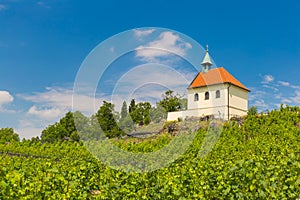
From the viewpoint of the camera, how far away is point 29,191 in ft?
23.3

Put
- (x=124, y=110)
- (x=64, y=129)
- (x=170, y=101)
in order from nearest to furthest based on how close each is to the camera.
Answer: (x=124, y=110), (x=170, y=101), (x=64, y=129)

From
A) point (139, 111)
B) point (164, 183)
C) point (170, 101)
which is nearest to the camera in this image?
point (164, 183)

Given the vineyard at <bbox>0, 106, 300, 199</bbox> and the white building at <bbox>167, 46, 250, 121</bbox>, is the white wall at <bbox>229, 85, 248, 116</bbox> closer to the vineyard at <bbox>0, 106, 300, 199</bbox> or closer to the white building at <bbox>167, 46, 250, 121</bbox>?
the white building at <bbox>167, 46, 250, 121</bbox>

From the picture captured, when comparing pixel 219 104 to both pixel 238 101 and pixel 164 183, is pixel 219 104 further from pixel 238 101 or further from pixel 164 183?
pixel 164 183

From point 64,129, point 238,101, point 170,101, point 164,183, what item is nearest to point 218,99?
point 238,101

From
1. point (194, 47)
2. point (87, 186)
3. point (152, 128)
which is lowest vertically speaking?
point (87, 186)

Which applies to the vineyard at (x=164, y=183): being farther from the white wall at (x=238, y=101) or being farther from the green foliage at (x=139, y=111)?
the white wall at (x=238, y=101)

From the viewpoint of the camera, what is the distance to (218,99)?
36656mm

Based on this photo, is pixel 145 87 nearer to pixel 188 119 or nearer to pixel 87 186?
pixel 87 186

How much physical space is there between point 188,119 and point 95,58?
68.8ft

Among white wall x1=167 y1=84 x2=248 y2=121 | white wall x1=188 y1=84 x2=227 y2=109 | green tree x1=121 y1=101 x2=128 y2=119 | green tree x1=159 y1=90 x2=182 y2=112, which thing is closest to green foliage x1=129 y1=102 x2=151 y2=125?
green tree x1=159 y1=90 x2=182 y2=112

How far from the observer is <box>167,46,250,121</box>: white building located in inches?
1345

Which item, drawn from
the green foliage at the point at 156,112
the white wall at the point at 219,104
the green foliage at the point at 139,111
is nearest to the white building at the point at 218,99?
the white wall at the point at 219,104

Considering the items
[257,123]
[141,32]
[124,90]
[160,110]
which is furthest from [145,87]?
[257,123]
